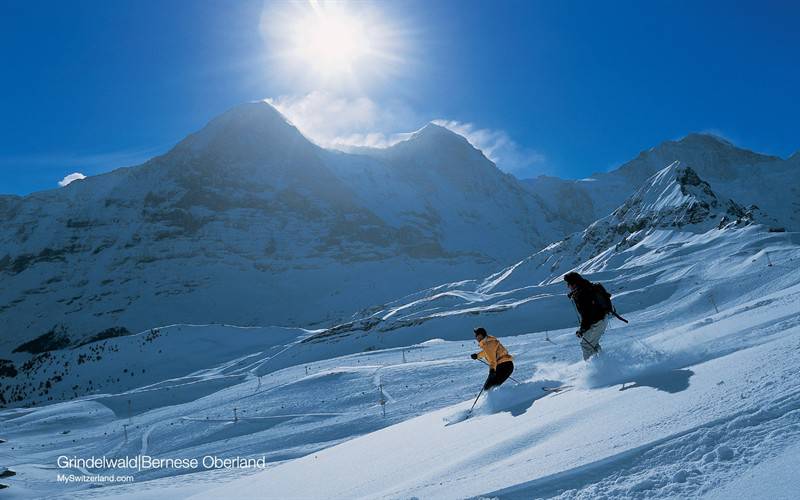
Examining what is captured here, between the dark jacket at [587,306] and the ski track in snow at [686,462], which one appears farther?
the dark jacket at [587,306]

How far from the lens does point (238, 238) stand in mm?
143250

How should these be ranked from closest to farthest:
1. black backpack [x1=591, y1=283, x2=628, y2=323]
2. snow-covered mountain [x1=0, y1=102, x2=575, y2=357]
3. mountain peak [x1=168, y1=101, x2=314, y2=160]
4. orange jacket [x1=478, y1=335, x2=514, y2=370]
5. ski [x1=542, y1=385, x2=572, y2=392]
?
1. ski [x1=542, y1=385, x2=572, y2=392]
2. black backpack [x1=591, y1=283, x2=628, y2=323]
3. orange jacket [x1=478, y1=335, x2=514, y2=370]
4. snow-covered mountain [x1=0, y1=102, x2=575, y2=357]
5. mountain peak [x1=168, y1=101, x2=314, y2=160]

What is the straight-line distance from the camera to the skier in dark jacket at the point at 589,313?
7.19 m

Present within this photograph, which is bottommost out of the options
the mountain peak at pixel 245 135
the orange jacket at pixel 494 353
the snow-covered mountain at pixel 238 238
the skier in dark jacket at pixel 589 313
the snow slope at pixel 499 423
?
the snow slope at pixel 499 423

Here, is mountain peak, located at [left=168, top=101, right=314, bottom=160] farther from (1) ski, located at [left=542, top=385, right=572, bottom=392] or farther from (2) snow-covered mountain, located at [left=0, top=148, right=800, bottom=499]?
(1) ski, located at [left=542, top=385, right=572, bottom=392]

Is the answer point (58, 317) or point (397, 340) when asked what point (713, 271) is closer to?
point (397, 340)

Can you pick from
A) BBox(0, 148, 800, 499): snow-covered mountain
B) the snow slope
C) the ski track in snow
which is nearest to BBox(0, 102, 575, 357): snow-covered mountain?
BBox(0, 148, 800, 499): snow-covered mountain

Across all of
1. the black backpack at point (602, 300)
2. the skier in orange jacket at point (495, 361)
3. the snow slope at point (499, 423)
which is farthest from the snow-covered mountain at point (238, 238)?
the black backpack at point (602, 300)

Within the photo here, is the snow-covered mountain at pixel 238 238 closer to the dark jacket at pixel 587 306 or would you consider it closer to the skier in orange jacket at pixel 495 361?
the skier in orange jacket at pixel 495 361

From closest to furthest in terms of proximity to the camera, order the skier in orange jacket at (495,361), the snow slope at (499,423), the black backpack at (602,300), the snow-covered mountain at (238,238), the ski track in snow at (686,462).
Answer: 1. the ski track in snow at (686,462)
2. the snow slope at (499,423)
3. the black backpack at (602,300)
4. the skier in orange jacket at (495,361)
5. the snow-covered mountain at (238,238)

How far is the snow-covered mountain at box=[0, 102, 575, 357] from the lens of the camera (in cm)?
11869

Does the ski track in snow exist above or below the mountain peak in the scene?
below

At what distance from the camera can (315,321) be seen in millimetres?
103688

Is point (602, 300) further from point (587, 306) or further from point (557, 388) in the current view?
point (557, 388)
